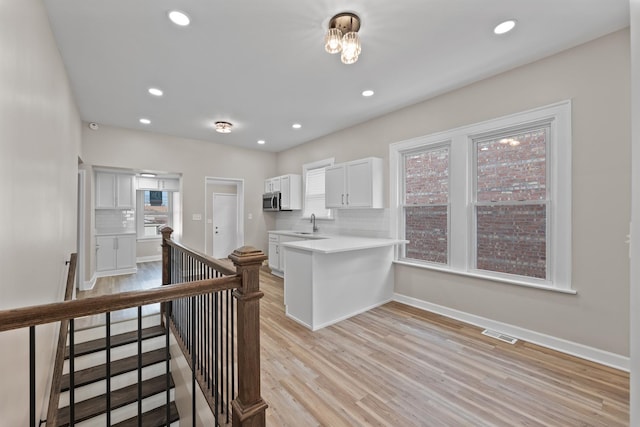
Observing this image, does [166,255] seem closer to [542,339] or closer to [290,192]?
[290,192]

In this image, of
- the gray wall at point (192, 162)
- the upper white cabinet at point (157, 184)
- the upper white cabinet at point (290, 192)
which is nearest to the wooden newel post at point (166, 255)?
the gray wall at point (192, 162)

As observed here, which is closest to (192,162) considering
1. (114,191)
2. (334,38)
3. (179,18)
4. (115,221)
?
(114,191)

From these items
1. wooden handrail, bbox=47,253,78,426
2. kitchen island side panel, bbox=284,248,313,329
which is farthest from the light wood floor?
wooden handrail, bbox=47,253,78,426

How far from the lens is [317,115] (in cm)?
443

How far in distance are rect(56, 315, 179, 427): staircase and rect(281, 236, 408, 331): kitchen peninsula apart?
159 centimetres

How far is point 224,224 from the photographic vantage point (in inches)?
299

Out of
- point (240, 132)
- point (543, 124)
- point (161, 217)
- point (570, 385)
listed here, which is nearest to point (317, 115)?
point (240, 132)

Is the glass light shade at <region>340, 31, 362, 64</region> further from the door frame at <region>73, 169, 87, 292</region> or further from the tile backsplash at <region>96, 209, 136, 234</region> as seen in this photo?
the tile backsplash at <region>96, 209, 136, 234</region>

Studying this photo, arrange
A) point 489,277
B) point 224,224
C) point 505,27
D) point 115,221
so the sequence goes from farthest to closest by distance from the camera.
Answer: point 224,224, point 115,221, point 489,277, point 505,27

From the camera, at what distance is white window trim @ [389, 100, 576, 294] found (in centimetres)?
267

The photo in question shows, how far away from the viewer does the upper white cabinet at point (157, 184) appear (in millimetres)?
6906

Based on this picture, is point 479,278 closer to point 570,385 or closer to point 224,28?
point 570,385

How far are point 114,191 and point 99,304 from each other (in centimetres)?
576

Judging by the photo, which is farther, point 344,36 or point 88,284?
point 88,284
